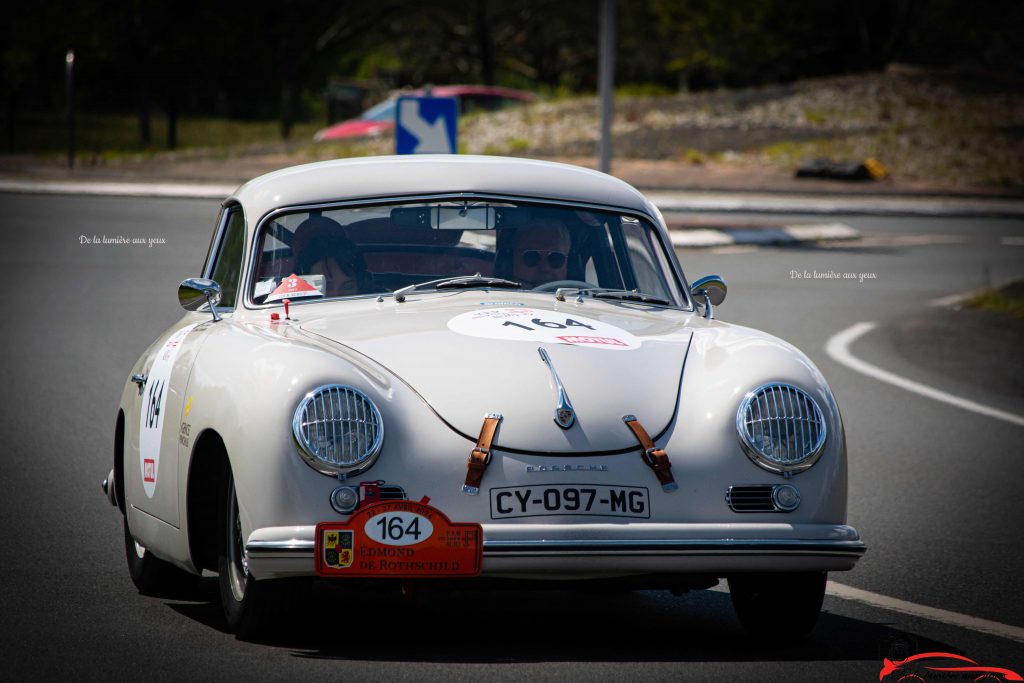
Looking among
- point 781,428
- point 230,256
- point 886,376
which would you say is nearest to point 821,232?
point 886,376

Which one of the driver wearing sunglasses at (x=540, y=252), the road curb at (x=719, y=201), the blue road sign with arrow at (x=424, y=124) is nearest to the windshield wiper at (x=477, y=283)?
the driver wearing sunglasses at (x=540, y=252)

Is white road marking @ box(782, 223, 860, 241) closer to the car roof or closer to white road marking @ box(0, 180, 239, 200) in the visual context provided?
white road marking @ box(0, 180, 239, 200)

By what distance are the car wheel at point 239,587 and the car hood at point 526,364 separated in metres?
0.63

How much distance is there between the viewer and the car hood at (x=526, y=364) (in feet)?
16.3

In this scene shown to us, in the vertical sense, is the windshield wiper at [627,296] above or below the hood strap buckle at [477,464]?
above

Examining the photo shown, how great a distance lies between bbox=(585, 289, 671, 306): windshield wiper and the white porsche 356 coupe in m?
0.09

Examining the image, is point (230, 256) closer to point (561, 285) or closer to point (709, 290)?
point (561, 285)

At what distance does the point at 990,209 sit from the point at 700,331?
25734 mm

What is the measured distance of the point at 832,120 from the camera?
146 ft

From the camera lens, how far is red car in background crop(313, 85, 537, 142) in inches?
1676

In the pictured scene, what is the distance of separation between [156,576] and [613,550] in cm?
198

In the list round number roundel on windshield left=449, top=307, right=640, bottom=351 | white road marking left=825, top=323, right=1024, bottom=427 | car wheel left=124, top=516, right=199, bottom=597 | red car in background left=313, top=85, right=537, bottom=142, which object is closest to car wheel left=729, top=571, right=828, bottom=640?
round number roundel on windshield left=449, top=307, right=640, bottom=351

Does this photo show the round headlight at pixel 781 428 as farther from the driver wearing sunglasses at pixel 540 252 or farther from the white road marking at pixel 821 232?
the white road marking at pixel 821 232

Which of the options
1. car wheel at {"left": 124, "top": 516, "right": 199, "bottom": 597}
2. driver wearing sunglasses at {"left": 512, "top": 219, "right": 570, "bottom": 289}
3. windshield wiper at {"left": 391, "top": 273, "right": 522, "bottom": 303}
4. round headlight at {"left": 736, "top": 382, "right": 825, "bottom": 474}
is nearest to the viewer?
round headlight at {"left": 736, "top": 382, "right": 825, "bottom": 474}
